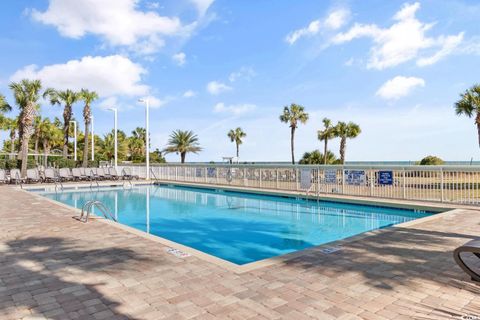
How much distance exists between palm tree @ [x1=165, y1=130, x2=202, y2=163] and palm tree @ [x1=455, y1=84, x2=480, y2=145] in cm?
2893

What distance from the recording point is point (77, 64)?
25.9 metres

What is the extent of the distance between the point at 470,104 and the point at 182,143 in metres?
30.6

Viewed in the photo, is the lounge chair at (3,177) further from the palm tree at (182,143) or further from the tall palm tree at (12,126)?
the tall palm tree at (12,126)

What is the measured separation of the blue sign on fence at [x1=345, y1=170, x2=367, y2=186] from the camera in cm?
1216

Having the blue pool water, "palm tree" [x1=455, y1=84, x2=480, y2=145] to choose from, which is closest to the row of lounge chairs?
the blue pool water

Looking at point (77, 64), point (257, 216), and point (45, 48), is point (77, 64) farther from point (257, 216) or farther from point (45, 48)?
point (257, 216)

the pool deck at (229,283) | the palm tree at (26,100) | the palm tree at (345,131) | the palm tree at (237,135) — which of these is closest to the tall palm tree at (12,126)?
the palm tree at (26,100)

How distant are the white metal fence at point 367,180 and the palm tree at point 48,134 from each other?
3371cm

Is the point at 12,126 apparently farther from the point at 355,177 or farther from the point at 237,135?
the point at 355,177

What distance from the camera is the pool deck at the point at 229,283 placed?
317 centimetres

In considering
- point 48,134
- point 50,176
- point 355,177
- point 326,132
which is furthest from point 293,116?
point 48,134

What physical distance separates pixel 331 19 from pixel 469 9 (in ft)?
14.0

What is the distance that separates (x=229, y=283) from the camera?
3898 mm

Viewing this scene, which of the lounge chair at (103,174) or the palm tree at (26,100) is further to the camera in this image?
the palm tree at (26,100)
